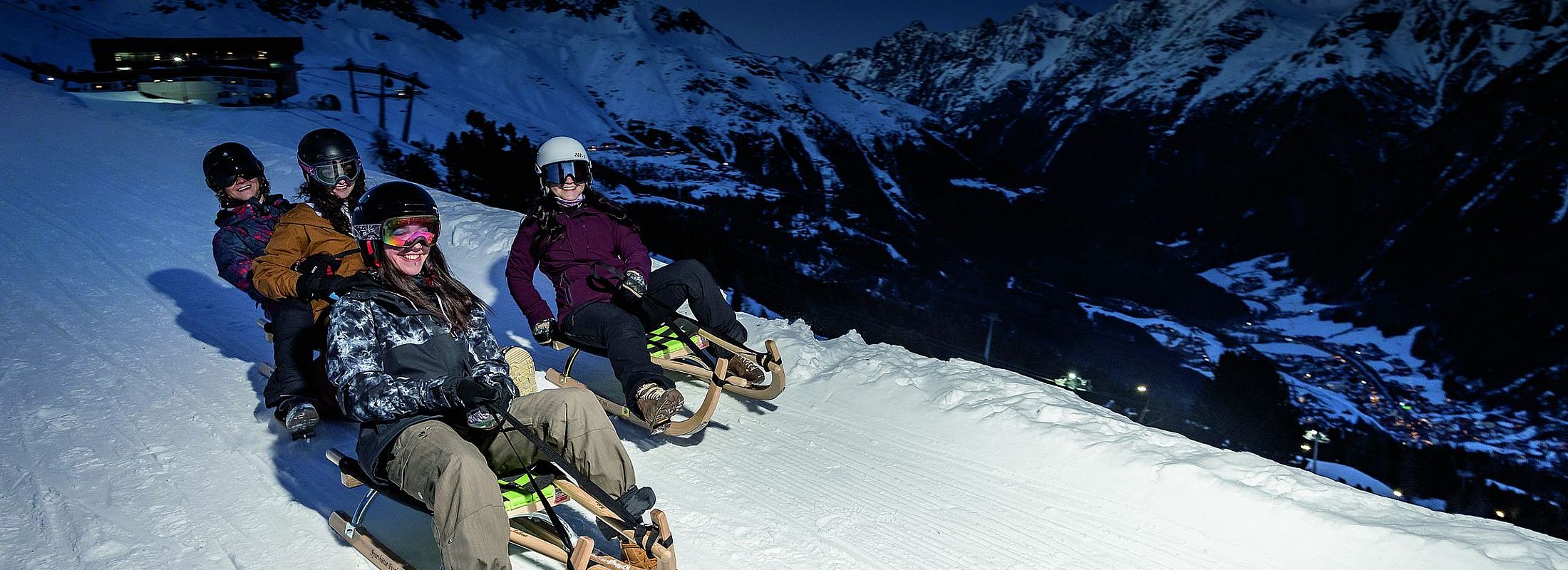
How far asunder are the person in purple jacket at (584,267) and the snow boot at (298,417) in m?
1.46

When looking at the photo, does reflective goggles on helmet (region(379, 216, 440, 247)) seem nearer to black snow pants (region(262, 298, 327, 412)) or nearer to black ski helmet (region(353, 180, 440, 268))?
black ski helmet (region(353, 180, 440, 268))

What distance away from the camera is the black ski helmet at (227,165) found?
221 inches

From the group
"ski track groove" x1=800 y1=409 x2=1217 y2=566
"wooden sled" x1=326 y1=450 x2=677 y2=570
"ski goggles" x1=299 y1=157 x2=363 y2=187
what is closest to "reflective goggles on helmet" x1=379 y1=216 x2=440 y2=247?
"wooden sled" x1=326 y1=450 x2=677 y2=570

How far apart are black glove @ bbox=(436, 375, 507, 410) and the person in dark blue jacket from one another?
226 centimetres

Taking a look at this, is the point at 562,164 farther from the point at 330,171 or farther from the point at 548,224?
the point at 330,171

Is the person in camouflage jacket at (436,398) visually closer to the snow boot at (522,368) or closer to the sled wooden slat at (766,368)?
the snow boot at (522,368)

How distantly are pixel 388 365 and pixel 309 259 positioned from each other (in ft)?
5.72

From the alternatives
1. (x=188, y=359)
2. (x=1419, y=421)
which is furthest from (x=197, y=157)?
(x=1419, y=421)

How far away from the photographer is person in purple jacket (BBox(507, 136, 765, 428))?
20.2 ft

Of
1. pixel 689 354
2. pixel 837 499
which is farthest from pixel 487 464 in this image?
pixel 689 354

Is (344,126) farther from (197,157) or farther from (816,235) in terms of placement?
(816,235)

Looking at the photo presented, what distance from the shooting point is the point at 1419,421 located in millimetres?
159250

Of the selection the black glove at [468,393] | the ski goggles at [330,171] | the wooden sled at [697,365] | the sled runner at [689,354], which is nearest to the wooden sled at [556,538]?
the black glove at [468,393]

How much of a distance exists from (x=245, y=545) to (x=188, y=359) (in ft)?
10.6
